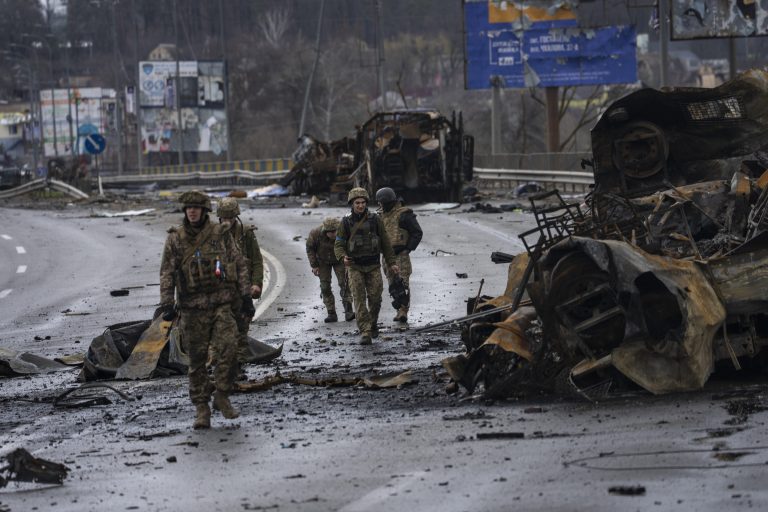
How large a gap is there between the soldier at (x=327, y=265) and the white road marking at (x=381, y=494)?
941 centimetres

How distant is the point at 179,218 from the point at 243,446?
31.8 meters

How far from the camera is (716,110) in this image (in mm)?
14641

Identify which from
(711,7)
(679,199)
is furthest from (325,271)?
(711,7)

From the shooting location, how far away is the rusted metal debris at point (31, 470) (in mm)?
8109

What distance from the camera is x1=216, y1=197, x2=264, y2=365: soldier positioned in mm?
12516

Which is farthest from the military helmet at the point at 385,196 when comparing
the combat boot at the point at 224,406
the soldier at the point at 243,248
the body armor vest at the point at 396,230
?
the combat boot at the point at 224,406

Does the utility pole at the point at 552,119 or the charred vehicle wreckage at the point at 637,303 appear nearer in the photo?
the charred vehicle wreckage at the point at 637,303

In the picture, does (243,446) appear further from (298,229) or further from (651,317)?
(298,229)

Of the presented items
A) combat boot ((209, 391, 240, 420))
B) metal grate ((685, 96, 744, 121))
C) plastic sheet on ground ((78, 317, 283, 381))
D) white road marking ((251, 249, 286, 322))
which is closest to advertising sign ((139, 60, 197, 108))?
white road marking ((251, 249, 286, 322))

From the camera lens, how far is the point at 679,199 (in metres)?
11.4

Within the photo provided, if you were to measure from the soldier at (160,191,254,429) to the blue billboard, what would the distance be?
125ft

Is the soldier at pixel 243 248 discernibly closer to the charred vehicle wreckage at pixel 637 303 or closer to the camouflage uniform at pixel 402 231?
the charred vehicle wreckage at pixel 637 303

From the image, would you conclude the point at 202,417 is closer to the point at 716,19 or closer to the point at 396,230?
the point at 396,230

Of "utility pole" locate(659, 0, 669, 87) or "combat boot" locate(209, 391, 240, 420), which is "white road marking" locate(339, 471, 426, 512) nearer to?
"combat boot" locate(209, 391, 240, 420)
